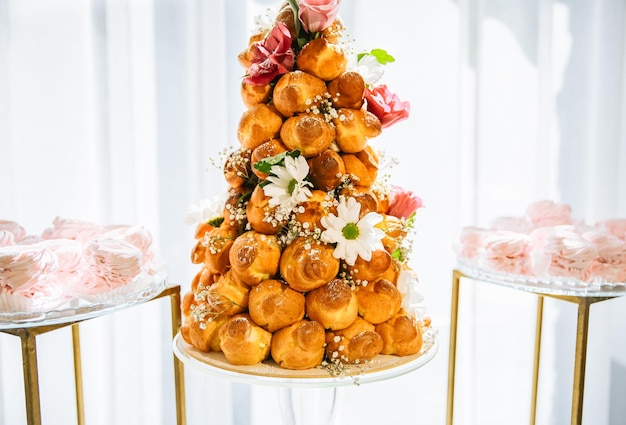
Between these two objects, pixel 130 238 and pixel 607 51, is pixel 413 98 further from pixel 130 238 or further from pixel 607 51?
pixel 130 238

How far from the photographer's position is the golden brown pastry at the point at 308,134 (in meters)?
1.21

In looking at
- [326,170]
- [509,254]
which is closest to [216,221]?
[326,170]

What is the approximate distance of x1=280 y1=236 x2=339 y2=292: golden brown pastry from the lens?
118cm

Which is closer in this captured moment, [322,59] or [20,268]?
[20,268]

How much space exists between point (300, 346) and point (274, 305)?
0.10m

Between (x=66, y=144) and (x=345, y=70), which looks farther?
(x=66, y=144)

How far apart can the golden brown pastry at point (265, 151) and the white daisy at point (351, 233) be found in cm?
17

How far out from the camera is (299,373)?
1.13 meters

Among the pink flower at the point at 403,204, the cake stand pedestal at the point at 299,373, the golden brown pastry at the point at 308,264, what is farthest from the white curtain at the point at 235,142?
the golden brown pastry at the point at 308,264

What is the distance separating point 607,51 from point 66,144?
202 cm

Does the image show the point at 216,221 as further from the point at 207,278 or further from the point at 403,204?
the point at 403,204

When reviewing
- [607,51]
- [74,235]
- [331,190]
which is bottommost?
[74,235]

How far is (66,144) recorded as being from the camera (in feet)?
7.08

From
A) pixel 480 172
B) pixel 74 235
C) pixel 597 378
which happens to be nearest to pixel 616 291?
pixel 480 172
